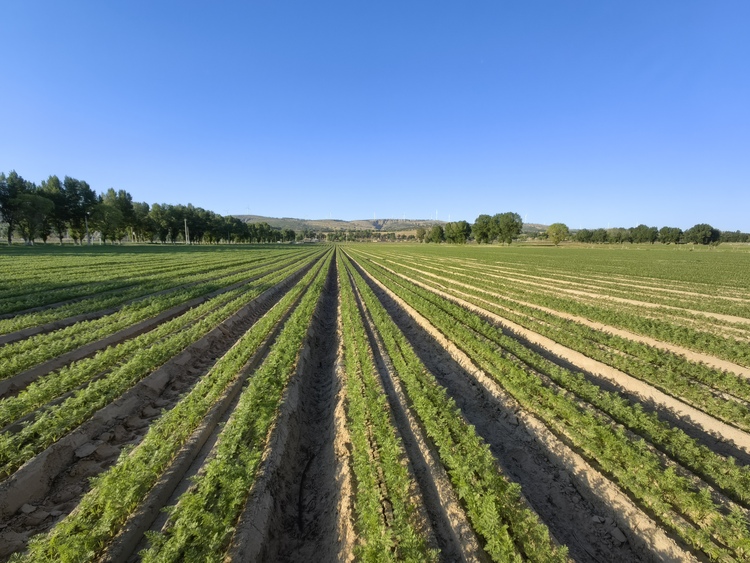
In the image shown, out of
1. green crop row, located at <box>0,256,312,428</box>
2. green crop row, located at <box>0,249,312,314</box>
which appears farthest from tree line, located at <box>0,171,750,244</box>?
green crop row, located at <box>0,256,312,428</box>

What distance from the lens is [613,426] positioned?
6.31 meters

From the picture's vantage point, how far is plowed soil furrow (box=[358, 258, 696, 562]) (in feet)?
14.3

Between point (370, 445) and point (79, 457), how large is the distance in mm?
5094

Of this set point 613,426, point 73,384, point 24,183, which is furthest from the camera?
point 24,183

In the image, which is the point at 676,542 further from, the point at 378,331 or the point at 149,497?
the point at 378,331

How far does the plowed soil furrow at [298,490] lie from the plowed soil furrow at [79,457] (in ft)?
8.46

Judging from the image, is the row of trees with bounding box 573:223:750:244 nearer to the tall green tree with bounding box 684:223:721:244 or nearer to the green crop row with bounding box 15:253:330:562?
the tall green tree with bounding box 684:223:721:244

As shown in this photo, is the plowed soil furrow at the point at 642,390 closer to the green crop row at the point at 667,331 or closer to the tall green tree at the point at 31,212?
the green crop row at the point at 667,331

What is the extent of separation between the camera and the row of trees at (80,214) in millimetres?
55375

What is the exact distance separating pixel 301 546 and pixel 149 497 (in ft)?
7.74

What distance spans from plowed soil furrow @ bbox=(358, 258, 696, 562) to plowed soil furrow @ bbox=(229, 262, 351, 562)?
10.4 feet

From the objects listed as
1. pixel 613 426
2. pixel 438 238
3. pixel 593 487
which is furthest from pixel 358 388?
pixel 438 238

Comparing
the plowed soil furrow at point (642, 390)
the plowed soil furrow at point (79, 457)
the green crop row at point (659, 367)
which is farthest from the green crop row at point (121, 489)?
the green crop row at point (659, 367)

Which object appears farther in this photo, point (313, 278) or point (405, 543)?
point (313, 278)
